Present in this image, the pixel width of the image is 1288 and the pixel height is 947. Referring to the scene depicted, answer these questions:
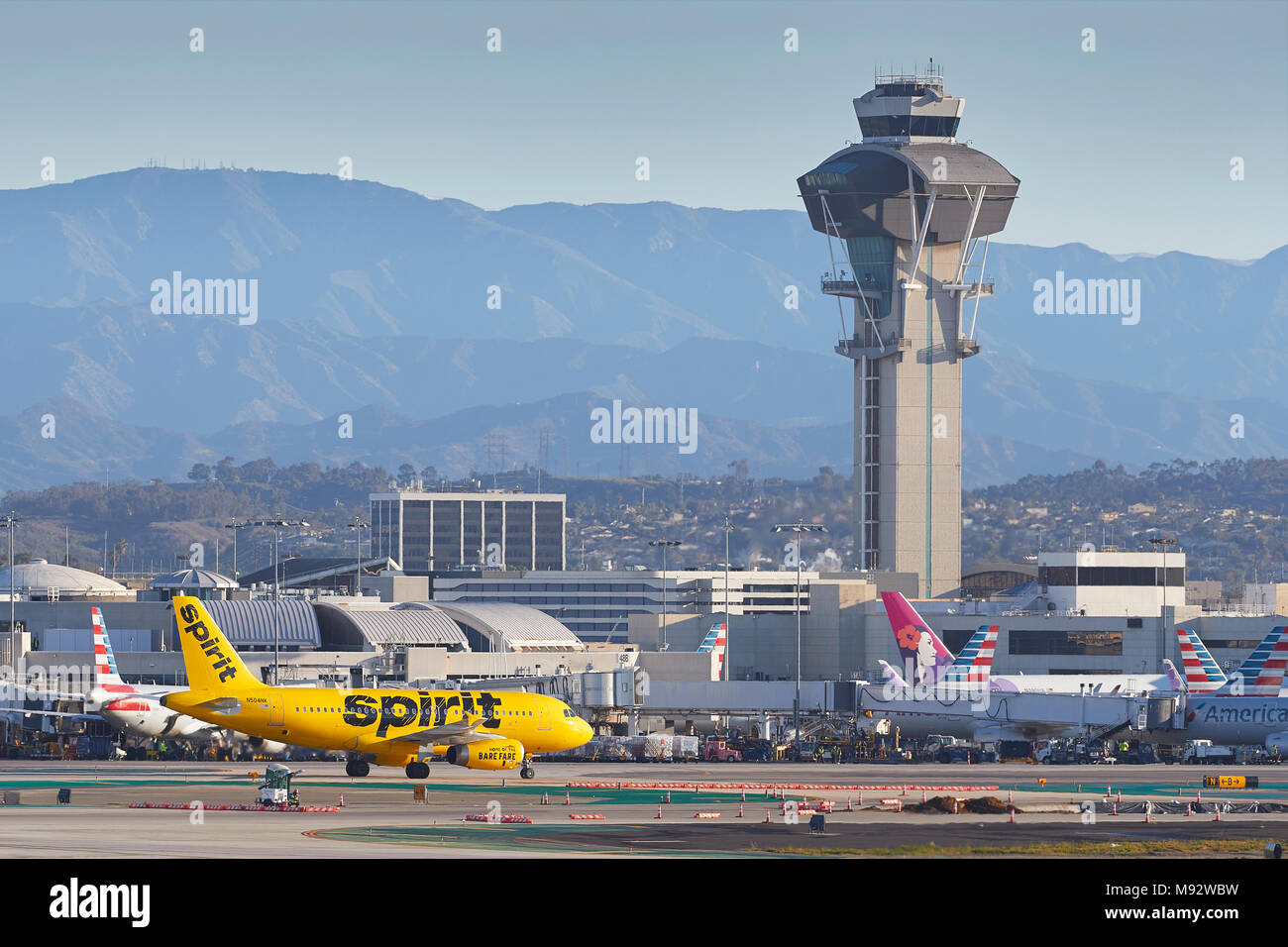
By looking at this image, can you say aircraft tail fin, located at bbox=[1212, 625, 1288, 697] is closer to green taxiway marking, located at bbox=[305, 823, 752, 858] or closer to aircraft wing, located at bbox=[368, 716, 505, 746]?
aircraft wing, located at bbox=[368, 716, 505, 746]

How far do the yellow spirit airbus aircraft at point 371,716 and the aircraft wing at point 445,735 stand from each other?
0.04 m

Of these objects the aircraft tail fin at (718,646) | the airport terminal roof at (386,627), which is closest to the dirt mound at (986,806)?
the airport terminal roof at (386,627)

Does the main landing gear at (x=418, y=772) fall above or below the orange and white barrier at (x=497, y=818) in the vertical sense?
below

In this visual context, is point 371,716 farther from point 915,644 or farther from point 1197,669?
point 915,644

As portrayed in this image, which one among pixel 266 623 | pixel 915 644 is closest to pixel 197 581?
pixel 266 623

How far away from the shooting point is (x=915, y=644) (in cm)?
15025

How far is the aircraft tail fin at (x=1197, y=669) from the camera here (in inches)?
5153

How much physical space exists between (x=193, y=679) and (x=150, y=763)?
2460cm

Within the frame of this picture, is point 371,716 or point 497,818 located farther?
point 371,716

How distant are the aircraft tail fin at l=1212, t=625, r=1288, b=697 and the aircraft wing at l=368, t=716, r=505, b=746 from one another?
5725 cm

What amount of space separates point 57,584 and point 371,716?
107 metres

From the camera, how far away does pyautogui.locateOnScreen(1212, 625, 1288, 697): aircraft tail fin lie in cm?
12656

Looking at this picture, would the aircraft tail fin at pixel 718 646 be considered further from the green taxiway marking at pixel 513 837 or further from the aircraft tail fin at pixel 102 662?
the green taxiway marking at pixel 513 837
